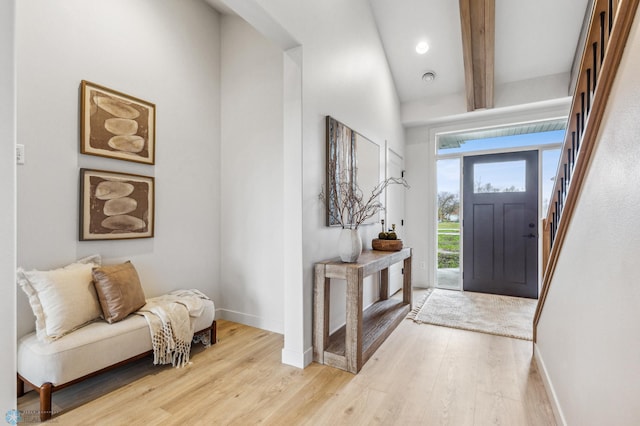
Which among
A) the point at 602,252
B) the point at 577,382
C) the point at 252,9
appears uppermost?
the point at 252,9

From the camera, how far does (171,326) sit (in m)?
2.30

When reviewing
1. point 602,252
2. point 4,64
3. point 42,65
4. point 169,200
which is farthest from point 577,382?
point 42,65

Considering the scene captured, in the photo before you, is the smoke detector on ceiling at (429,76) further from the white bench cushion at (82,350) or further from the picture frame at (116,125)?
the white bench cushion at (82,350)

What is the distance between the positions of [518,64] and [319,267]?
3726 millimetres

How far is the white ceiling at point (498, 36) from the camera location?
347 cm

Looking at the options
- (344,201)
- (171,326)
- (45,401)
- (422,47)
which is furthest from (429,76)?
(45,401)

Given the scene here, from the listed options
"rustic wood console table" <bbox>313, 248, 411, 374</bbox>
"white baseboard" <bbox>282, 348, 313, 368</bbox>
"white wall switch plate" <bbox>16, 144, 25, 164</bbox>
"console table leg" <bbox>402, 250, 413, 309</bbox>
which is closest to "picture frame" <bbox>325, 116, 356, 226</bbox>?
"rustic wood console table" <bbox>313, 248, 411, 374</bbox>

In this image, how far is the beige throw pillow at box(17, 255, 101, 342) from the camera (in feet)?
6.22

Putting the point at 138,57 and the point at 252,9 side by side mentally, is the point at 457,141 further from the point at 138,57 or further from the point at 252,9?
the point at 138,57

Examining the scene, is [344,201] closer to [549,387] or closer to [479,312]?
[549,387]

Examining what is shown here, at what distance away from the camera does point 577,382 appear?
1439 millimetres

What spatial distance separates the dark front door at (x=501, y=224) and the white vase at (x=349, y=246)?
2.98 m

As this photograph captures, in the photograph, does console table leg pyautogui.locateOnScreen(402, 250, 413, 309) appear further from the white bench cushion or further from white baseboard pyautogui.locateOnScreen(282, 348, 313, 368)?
the white bench cushion

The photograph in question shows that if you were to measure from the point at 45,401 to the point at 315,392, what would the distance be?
4.85ft
